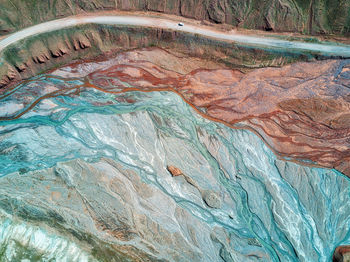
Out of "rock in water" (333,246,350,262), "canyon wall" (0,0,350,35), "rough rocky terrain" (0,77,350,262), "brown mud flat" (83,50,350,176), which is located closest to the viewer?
"rough rocky terrain" (0,77,350,262)

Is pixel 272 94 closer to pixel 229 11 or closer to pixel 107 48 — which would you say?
pixel 229 11

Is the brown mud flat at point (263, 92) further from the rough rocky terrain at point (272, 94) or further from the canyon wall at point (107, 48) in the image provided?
the canyon wall at point (107, 48)

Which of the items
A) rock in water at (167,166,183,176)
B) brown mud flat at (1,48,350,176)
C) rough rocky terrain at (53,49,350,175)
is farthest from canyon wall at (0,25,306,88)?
rock in water at (167,166,183,176)

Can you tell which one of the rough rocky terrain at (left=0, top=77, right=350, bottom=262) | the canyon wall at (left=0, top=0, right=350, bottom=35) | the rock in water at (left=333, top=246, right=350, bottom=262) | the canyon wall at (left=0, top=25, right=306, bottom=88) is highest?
the canyon wall at (left=0, top=0, right=350, bottom=35)

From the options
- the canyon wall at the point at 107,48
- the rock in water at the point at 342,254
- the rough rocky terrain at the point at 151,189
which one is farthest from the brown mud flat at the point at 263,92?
the rock in water at the point at 342,254

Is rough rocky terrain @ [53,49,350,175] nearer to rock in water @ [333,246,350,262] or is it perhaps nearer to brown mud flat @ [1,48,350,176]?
brown mud flat @ [1,48,350,176]

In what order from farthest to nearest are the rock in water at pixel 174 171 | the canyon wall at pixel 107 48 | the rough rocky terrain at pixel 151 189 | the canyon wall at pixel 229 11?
1. the canyon wall at pixel 107 48
2. the canyon wall at pixel 229 11
3. the rock in water at pixel 174 171
4. the rough rocky terrain at pixel 151 189

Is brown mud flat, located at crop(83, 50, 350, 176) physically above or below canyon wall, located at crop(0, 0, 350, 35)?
below
